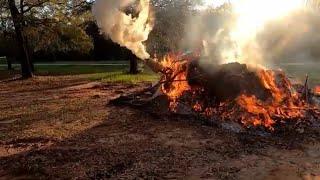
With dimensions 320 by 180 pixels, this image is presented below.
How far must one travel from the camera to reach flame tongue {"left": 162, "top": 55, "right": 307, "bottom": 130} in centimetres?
1280

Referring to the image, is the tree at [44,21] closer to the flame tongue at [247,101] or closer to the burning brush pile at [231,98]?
the burning brush pile at [231,98]

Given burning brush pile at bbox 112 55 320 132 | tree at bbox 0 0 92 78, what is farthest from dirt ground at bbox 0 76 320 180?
tree at bbox 0 0 92 78

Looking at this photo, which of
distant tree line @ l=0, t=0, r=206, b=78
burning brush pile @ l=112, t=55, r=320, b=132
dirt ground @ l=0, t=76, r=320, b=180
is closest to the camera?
dirt ground @ l=0, t=76, r=320, b=180

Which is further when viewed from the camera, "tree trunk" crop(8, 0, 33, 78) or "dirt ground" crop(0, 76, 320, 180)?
"tree trunk" crop(8, 0, 33, 78)

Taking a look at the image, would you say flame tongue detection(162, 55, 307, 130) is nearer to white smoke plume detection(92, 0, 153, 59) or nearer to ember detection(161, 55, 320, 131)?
ember detection(161, 55, 320, 131)

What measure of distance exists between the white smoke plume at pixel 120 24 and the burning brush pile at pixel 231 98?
4.37 feet

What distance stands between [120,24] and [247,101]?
15.5 feet

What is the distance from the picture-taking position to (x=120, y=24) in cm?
1539

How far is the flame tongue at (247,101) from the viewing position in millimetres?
12797

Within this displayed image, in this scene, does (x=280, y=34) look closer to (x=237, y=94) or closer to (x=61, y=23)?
(x=61, y=23)

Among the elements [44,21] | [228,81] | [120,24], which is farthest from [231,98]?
[44,21]

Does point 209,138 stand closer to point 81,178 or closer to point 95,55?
point 81,178

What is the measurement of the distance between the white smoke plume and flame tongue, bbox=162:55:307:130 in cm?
136

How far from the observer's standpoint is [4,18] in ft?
88.6
